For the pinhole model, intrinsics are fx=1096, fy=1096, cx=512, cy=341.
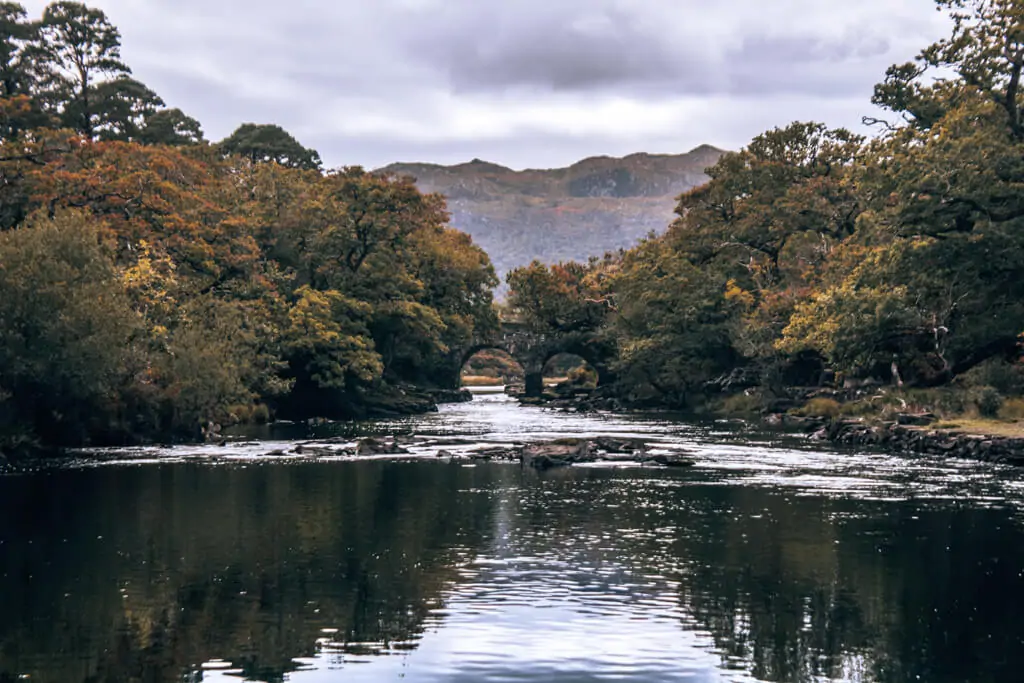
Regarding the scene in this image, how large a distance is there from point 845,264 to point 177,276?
5094 cm

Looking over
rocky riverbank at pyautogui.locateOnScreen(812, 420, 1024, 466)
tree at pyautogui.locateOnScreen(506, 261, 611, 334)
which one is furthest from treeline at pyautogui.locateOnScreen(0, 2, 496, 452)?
rocky riverbank at pyautogui.locateOnScreen(812, 420, 1024, 466)

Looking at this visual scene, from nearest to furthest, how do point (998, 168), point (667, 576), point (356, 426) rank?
point (667, 576)
point (998, 168)
point (356, 426)

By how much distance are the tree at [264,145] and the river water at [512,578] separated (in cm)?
13802

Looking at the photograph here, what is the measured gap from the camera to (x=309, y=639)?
62.3ft

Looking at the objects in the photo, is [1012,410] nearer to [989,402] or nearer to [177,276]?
[989,402]

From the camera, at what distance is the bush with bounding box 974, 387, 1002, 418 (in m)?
61.9

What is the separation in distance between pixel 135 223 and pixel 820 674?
68272 millimetres

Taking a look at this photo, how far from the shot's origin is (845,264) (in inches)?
3413

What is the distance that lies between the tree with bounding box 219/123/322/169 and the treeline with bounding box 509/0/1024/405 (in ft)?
187

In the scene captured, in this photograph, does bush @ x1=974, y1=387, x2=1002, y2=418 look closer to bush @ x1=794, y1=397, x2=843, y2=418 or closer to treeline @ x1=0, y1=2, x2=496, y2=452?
bush @ x1=794, y1=397, x2=843, y2=418

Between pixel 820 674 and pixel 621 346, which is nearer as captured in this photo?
pixel 820 674

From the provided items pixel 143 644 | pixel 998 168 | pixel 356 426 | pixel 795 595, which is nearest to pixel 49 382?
Result: pixel 356 426

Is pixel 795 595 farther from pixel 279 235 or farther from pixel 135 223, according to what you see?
pixel 279 235

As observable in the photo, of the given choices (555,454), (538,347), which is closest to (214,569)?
(555,454)
